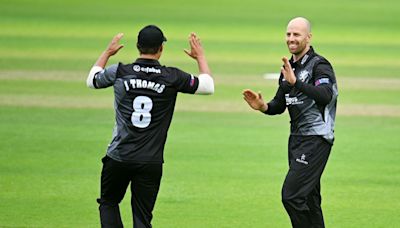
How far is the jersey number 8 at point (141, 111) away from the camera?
30.2ft

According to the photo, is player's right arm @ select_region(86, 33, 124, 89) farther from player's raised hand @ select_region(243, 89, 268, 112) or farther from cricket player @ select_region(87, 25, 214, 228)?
player's raised hand @ select_region(243, 89, 268, 112)

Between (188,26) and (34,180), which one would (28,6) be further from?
(34,180)

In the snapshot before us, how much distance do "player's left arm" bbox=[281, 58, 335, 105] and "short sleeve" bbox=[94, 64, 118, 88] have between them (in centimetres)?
139

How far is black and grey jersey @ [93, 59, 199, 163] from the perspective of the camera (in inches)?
362

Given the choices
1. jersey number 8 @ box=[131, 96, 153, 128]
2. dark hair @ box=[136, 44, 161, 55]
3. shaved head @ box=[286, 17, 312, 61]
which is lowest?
jersey number 8 @ box=[131, 96, 153, 128]

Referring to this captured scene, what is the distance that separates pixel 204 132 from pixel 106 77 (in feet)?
26.2

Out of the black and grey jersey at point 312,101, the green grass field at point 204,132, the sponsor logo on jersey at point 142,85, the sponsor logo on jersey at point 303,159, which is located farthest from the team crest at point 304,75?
the green grass field at point 204,132

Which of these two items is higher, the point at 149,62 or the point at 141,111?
the point at 149,62

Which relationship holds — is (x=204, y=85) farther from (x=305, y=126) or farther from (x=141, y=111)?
(x=305, y=126)

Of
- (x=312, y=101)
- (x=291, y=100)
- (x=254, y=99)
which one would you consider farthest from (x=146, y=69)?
(x=312, y=101)

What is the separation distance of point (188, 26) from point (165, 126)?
26.0 meters

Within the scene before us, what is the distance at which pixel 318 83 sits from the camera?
A: 31.5 ft

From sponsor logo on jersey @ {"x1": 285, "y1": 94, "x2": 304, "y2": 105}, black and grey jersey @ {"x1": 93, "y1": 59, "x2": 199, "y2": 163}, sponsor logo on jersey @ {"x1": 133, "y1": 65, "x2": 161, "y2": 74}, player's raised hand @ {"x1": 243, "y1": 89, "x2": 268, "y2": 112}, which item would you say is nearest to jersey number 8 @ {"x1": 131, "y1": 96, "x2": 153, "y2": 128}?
black and grey jersey @ {"x1": 93, "y1": 59, "x2": 199, "y2": 163}

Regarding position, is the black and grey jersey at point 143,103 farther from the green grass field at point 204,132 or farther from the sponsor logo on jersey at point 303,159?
the green grass field at point 204,132
